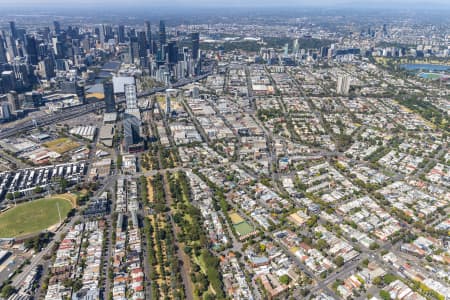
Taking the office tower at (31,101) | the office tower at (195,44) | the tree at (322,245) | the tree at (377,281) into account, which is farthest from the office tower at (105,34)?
the tree at (377,281)

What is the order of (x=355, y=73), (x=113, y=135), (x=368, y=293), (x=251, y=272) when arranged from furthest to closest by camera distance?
1. (x=355, y=73)
2. (x=113, y=135)
3. (x=251, y=272)
4. (x=368, y=293)

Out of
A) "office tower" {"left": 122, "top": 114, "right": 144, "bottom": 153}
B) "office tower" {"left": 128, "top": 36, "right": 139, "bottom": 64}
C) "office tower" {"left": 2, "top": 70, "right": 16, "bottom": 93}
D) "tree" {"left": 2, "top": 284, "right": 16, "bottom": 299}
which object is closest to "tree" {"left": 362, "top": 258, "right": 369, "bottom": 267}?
"tree" {"left": 2, "top": 284, "right": 16, "bottom": 299}

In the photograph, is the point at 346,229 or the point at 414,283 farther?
the point at 346,229

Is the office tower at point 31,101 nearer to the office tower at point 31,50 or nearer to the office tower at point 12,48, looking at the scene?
the office tower at point 31,50

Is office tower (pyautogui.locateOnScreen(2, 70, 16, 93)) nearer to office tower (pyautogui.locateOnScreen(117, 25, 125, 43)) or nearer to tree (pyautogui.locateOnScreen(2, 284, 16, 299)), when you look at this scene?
tree (pyautogui.locateOnScreen(2, 284, 16, 299))

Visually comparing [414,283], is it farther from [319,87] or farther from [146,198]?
[319,87]

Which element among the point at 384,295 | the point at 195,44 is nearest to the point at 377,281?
the point at 384,295

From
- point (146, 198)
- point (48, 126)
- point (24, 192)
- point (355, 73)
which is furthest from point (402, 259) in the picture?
point (355, 73)
